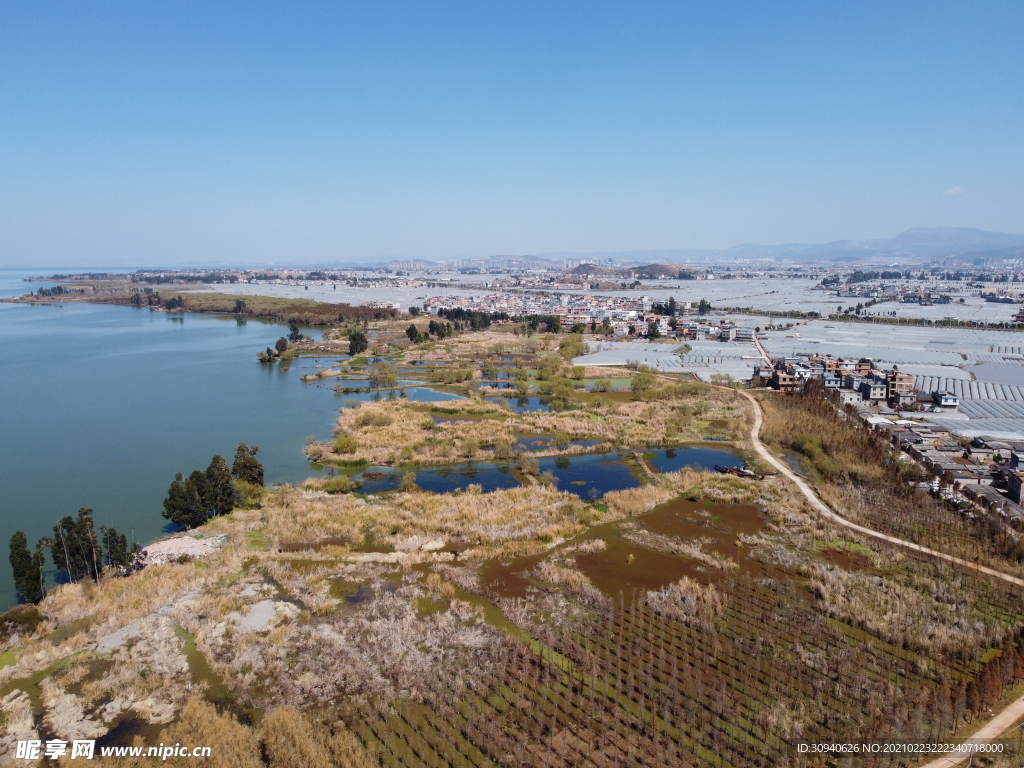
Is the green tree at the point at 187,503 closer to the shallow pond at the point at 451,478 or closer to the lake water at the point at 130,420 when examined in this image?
the lake water at the point at 130,420

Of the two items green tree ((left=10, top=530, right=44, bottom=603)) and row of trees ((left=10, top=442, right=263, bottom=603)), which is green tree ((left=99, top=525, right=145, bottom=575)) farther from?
green tree ((left=10, top=530, right=44, bottom=603))

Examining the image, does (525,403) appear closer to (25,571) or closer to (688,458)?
(688,458)

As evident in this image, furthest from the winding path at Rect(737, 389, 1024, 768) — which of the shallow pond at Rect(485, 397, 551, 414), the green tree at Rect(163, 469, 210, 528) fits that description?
the green tree at Rect(163, 469, 210, 528)

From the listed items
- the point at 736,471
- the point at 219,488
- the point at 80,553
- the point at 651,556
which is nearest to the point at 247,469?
the point at 219,488

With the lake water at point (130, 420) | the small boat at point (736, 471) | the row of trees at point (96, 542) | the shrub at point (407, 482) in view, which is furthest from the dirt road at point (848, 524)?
the row of trees at point (96, 542)

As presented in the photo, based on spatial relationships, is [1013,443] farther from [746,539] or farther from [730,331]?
[730,331]
